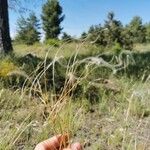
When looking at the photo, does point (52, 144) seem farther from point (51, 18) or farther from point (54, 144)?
point (51, 18)

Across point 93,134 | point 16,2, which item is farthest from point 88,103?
point 16,2

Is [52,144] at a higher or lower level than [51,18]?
lower

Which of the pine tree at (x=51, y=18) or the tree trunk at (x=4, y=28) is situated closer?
the tree trunk at (x=4, y=28)

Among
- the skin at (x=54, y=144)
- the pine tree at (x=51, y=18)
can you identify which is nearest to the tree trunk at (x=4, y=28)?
the skin at (x=54, y=144)

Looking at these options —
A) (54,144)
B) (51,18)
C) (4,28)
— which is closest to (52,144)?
(54,144)

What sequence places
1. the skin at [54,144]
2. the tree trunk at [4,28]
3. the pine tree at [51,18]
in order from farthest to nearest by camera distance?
the pine tree at [51,18]
the tree trunk at [4,28]
the skin at [54,144]

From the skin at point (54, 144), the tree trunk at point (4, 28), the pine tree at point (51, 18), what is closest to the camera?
the skin at point (54, 144)

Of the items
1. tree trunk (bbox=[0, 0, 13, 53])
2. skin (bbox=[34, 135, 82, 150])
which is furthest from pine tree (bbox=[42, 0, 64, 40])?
skin (bbox=[34, 135, 82, 150])

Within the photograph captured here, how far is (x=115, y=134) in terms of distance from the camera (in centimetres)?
529

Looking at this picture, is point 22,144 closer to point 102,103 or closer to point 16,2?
point 102,103

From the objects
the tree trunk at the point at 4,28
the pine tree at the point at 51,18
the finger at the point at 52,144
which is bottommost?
the finger at the point at 52,144

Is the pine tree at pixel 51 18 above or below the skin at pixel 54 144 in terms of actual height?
above

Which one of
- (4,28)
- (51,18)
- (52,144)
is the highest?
(51,18)

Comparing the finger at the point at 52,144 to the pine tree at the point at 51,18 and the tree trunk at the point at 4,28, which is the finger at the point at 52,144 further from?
the pine tree at the point at 51,18
